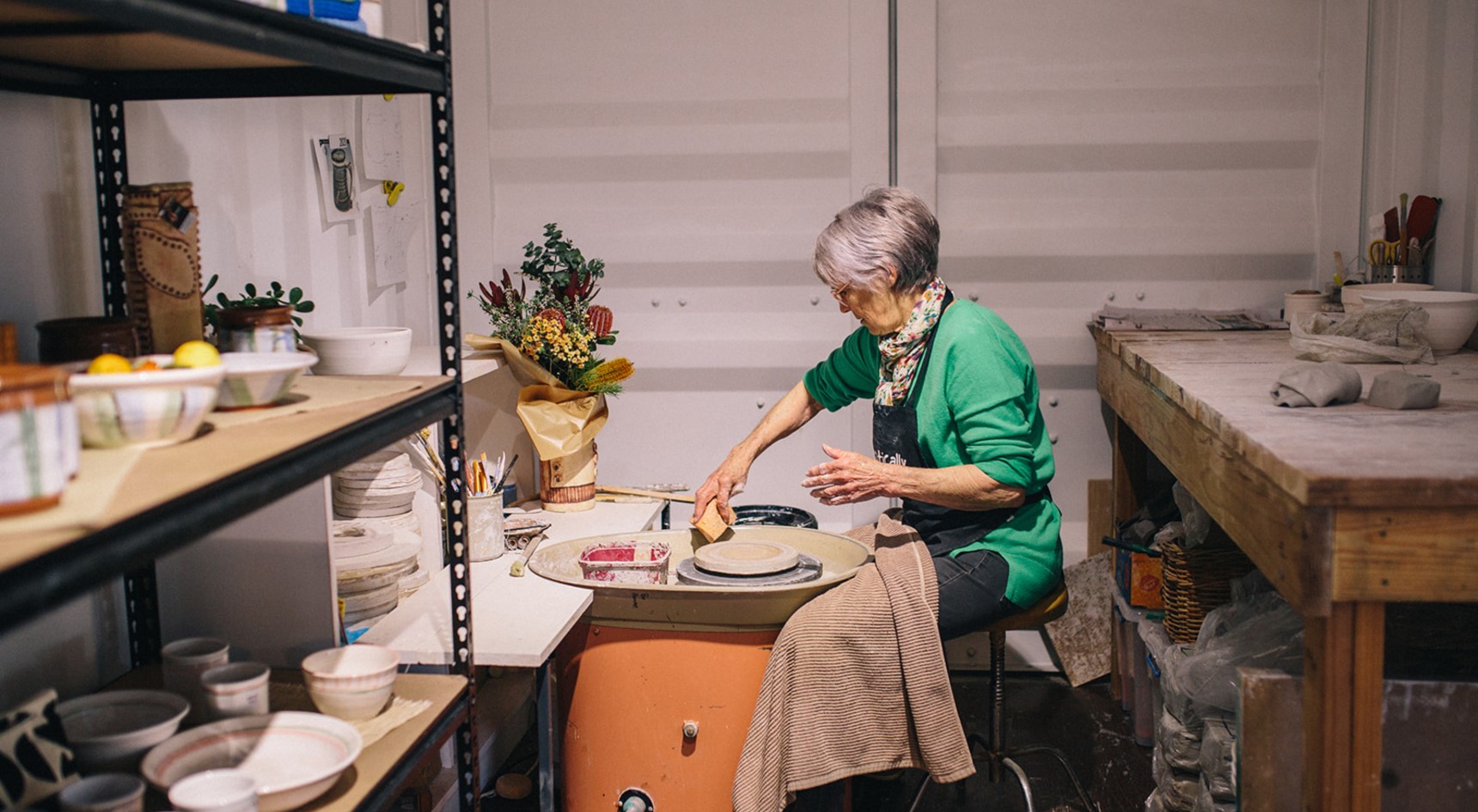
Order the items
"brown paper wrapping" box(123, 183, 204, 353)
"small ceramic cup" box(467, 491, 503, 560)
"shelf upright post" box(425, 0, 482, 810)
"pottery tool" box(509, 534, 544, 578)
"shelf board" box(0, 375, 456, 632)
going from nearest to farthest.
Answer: "shelf board" box(0, 375, 456, 632)
"brown paper wrapping" box(123, 183, 204, 353)
"shelf upright post" box(425, 0, 482, 810)
"pottery tool" box(509, 534, 544, 578)
"small ceramic cup" box(467, 491, 503, 560)

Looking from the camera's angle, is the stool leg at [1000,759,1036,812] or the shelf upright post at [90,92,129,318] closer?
the shelf upright post at [90,92,129,318]

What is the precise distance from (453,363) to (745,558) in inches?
38.8

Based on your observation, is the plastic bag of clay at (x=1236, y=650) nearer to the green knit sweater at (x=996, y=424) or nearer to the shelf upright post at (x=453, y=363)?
the green knit sweater at (x=996, y=424)

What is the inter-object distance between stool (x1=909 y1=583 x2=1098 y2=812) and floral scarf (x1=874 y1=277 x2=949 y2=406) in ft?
1.89

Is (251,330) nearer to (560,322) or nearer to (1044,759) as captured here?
(560,322)

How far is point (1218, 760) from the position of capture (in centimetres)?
232

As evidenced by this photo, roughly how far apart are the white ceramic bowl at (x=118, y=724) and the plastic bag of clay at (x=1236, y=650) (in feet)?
6.04

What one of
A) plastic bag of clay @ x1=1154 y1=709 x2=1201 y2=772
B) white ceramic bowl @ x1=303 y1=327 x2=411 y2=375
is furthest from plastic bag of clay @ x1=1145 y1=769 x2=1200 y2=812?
white ceramic bowl @ x1=303 y1=327 x2=411 y2=375

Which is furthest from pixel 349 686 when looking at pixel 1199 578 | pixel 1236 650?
pixel 1199 578

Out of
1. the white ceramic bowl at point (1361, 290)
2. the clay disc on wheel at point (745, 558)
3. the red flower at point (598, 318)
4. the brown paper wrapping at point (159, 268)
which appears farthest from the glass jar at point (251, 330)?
the white ceramic bowl at point (1361, 290)

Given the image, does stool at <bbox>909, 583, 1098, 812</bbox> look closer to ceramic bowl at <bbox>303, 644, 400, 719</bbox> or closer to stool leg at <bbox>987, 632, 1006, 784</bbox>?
stool leg at <bbox>987, 632, 1006, 784</bbox>

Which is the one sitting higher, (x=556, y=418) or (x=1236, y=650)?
(x=556, y=418)

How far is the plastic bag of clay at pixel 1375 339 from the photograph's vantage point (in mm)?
2752

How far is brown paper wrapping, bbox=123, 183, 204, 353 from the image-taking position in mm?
1610
